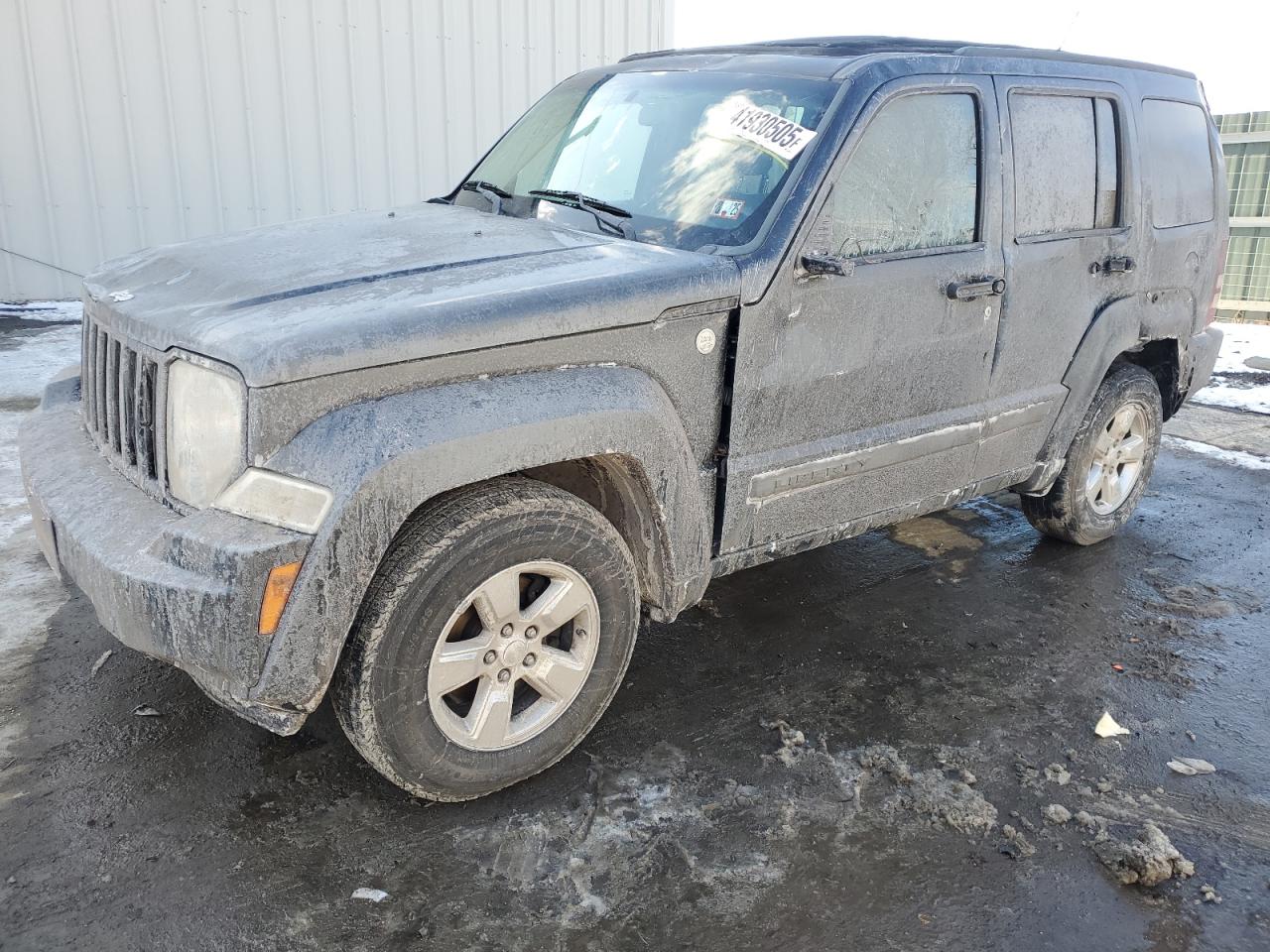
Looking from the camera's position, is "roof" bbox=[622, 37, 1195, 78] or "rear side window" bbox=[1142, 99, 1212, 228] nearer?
"roof" bbox=[622, 37, 1195, 78]

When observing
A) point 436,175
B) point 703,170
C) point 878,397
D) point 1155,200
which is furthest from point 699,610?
point 436,175

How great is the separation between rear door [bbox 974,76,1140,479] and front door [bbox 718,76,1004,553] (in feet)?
0.43

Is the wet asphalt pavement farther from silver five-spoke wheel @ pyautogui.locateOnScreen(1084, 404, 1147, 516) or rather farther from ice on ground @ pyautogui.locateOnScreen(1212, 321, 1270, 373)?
ice on ground @ pyautogui.locateOnScreen(1212, 321, 1270, 373)

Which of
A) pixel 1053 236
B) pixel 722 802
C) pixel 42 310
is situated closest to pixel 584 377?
→ pixel 722 802

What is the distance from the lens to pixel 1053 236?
3.76 meters

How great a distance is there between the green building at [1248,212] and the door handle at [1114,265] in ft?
Answer: 22.9

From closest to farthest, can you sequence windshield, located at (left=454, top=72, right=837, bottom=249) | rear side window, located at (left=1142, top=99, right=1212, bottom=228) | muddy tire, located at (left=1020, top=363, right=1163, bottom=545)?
→ windshield, located at (left=454, top=72, right=837, bottom=249) → rear side window, located at (left=1142, top=99, right=1212, bottom=228) → muddy tire, located at (left=1020, top=363, right=1163, bottom=545)

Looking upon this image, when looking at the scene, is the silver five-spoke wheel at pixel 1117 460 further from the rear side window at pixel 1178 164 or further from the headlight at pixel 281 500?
the headlight at pixel 281 500

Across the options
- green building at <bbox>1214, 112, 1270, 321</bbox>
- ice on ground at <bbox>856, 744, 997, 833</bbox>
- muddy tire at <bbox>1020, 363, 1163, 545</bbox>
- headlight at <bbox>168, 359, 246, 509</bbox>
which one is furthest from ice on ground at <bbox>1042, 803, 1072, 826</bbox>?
green building at <bbox>1214, 112, 1270, 321</bbox>

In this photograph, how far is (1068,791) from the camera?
2.87m

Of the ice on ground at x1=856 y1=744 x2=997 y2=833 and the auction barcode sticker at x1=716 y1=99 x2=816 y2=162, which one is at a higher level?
the auction barcode sticker at x1=716 y1=99 x2=816 y2=162

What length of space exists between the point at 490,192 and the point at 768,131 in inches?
46.3

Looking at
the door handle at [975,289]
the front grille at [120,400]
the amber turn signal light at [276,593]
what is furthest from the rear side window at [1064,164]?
the front grille at [120,400]

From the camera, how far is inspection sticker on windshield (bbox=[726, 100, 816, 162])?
3.07m
